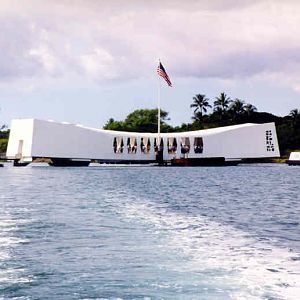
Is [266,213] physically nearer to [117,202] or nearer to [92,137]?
[117,202]

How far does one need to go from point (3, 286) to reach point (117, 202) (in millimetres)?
19167

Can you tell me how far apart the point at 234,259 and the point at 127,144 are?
8908cm

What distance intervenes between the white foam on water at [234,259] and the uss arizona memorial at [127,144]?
71372 millimetres

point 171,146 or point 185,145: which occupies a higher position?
point 185,145

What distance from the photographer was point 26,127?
92.1 m

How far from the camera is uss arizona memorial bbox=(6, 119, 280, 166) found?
299ft

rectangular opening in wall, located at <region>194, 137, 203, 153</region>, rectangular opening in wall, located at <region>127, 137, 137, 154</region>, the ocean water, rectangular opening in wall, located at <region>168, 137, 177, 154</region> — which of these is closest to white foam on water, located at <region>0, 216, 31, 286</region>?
the ocean water

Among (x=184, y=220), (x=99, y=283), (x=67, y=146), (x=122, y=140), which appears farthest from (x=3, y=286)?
(x=122, y=140)

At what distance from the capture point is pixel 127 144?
101938mm

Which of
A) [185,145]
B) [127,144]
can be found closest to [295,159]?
[185,145]

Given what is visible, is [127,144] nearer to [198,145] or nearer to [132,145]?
[132,145]

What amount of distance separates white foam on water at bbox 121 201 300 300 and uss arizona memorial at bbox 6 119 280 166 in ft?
234

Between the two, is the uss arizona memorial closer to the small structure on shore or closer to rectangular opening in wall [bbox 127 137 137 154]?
rectangular opening in wall [bbox 127 137 137 154]

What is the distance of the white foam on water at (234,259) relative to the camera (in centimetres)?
1027
